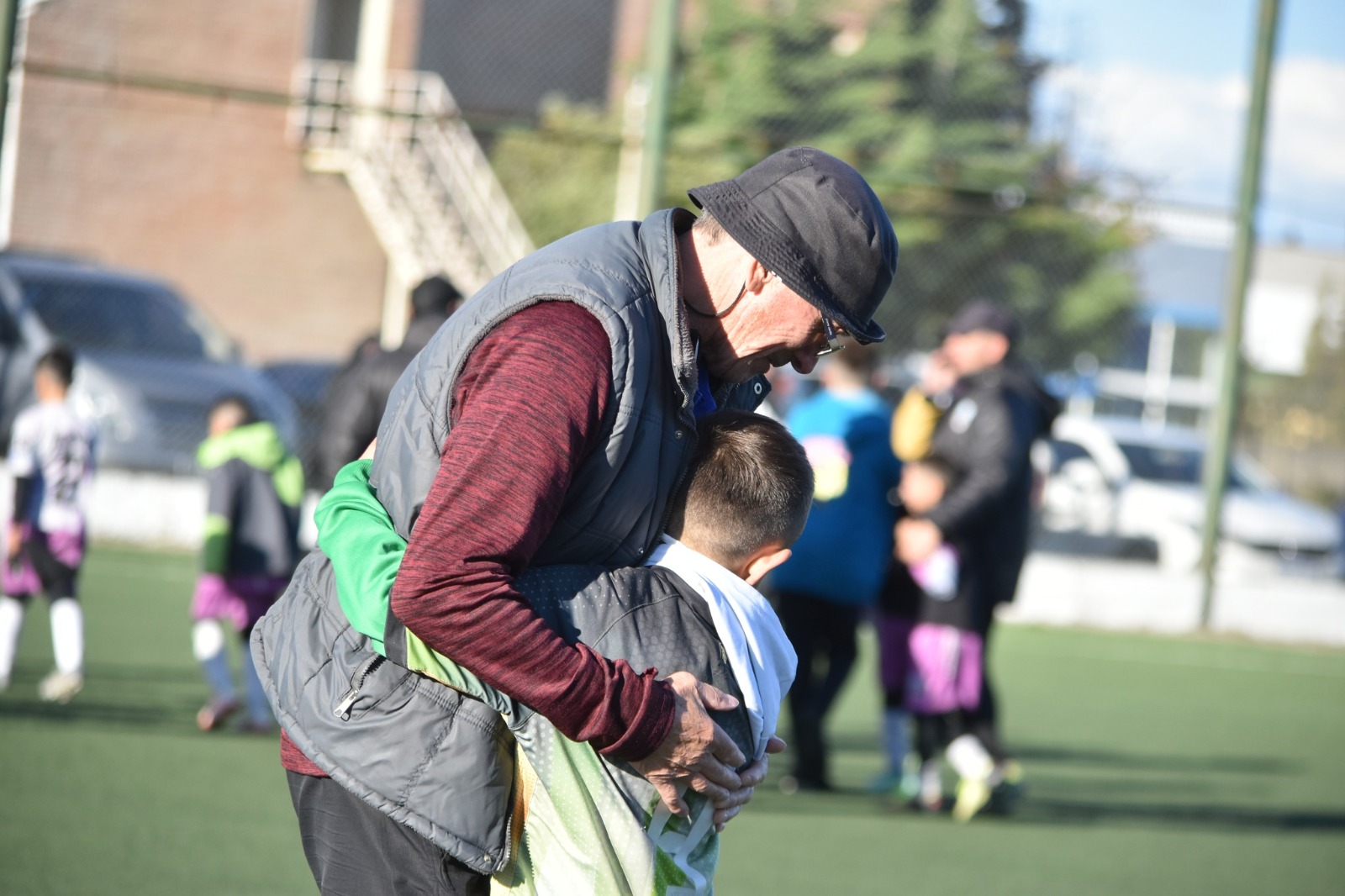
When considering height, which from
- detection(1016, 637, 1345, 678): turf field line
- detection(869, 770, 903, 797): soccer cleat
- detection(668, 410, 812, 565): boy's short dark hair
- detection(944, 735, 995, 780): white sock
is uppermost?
detection(668, 410, 812, 565): boy's short dark hair

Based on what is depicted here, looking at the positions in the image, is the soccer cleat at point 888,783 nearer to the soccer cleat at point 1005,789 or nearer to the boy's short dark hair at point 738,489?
the soccer cleat at point 1005,789

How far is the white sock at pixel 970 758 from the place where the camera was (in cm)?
600

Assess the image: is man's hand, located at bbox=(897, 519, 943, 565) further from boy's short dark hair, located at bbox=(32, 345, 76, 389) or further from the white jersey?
boy's short dark hair, located at bbox=(32, 345, 76, 389)

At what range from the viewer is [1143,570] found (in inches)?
465

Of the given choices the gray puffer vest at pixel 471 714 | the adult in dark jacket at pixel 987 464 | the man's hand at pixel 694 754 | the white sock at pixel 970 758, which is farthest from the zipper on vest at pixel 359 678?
the white sock at pixel 970 758

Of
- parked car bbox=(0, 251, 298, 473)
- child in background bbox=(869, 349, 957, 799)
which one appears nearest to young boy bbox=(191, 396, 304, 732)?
child in background bbox=(869, 349, 957, 799)

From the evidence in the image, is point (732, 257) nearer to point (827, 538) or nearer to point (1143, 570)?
point (827, 538)

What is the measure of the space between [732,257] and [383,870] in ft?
3.50

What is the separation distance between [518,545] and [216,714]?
487cm

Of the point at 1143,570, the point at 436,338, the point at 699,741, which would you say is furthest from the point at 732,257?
the point at 1143,570

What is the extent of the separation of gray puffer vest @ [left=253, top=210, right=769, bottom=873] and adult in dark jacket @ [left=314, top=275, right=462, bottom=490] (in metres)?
3.48

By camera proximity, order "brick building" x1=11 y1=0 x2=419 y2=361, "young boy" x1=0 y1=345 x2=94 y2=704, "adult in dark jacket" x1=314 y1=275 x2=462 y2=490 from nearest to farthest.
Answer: "adult in dark jacket" x1=314 y1=275 x2=462 y2=490 < "young boy" x1=0 y1=345 x2=94 y2=704 < "brick building" x1=11 y1=0 x2=419 y2=361

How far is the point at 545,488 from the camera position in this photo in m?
1.85

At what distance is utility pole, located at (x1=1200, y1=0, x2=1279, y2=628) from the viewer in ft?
37.3
